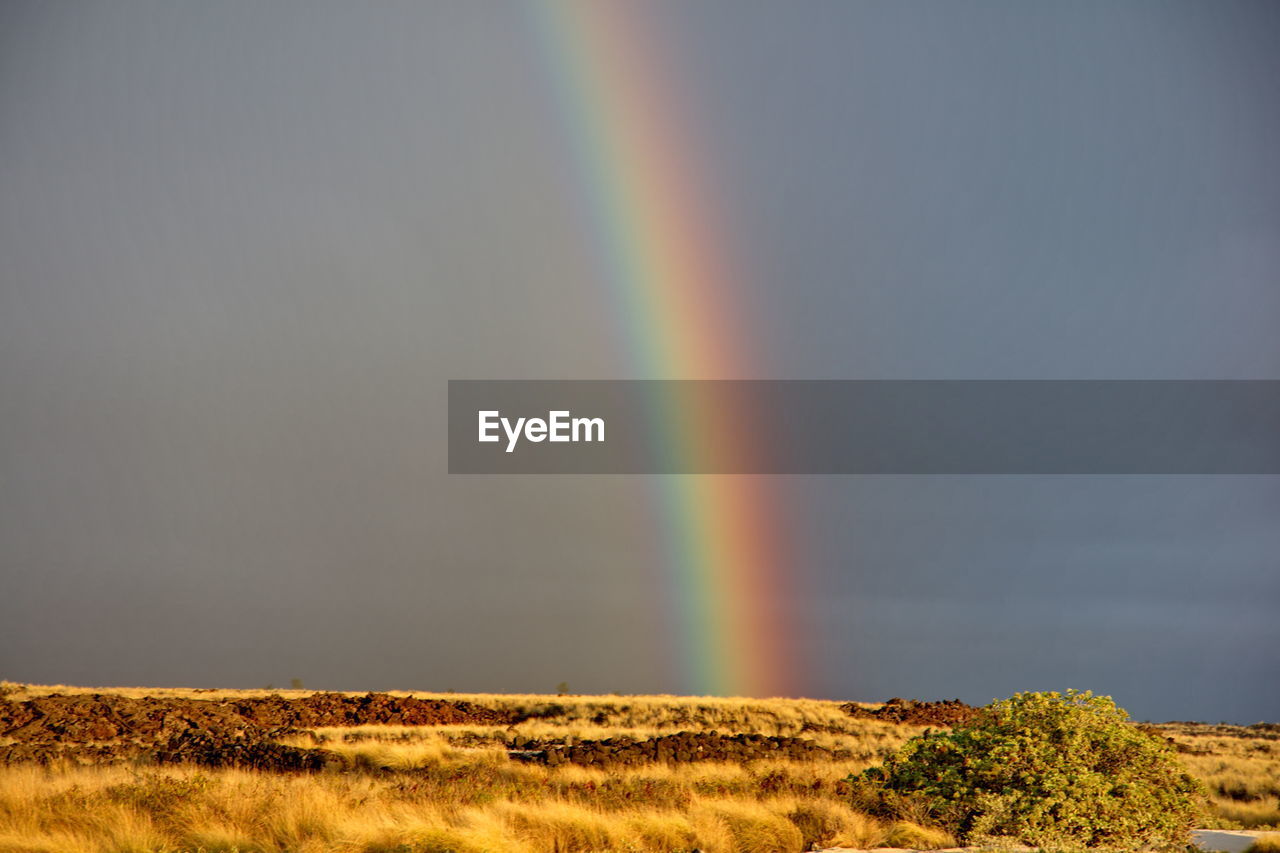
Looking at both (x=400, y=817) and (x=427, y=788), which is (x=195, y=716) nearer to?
(x=427, y=788)

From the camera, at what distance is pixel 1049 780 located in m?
14.4

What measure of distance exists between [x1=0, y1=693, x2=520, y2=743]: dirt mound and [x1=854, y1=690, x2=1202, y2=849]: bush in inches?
861

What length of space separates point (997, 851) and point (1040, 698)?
3634mm

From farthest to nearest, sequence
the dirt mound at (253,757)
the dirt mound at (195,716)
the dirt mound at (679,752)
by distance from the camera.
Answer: the dirt mound at (195,716) < the dirt mound at (679,752) < the dirt mound at (253,757)

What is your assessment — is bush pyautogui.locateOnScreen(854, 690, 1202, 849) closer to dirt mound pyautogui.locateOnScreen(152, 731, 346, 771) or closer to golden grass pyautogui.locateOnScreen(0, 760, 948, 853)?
golden grass pyautogui.locateOnScreen(0, 760, 948, 853)

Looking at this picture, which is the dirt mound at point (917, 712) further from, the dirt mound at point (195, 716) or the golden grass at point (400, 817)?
the golden grass at point (400, 817)

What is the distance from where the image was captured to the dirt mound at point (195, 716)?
100 ft

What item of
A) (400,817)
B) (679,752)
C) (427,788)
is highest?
(400,817)

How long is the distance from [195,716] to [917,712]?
32476mm

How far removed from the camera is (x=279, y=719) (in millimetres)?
37594

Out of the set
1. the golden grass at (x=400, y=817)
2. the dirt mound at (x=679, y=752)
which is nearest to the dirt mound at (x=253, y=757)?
the golden grass at (x=400, y=817)

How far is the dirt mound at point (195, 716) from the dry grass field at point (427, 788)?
128 millimetres

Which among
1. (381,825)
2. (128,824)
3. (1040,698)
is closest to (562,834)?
(381,825)

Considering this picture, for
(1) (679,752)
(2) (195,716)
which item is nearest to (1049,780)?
(1) (679,752)
